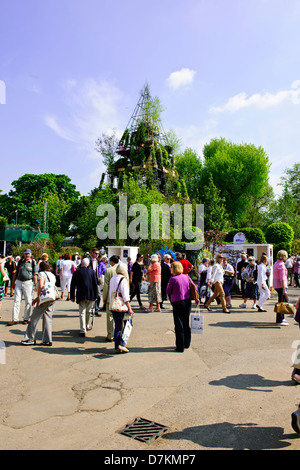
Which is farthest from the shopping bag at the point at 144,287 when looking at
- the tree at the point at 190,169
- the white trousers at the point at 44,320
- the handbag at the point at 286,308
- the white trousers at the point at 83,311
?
the tree at the point at 190,169

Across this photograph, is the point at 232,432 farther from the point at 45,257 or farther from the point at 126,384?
the point at 45,257

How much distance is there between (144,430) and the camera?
3.84m

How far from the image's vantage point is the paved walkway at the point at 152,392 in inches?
Answer: 146

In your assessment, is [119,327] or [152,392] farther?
[119,327]

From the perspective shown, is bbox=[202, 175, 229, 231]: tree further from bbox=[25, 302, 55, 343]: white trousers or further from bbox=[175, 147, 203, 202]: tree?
bbox=[25, 302, 55, 343]: white trousers

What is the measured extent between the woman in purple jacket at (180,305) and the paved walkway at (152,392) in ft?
0.88

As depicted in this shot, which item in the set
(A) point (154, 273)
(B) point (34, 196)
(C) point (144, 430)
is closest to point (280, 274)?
(A) point (154, 273)

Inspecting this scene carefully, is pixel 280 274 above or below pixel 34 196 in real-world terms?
below

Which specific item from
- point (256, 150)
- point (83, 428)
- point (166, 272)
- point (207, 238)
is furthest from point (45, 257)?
point (256, 150)

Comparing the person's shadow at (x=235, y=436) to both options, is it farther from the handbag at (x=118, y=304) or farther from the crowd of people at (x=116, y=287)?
the handbag at (x=118, y=304)

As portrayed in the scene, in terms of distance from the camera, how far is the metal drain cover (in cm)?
369

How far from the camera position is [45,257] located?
11430mm

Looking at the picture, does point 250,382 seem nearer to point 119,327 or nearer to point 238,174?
point 119,327

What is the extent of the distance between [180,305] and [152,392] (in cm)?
228
